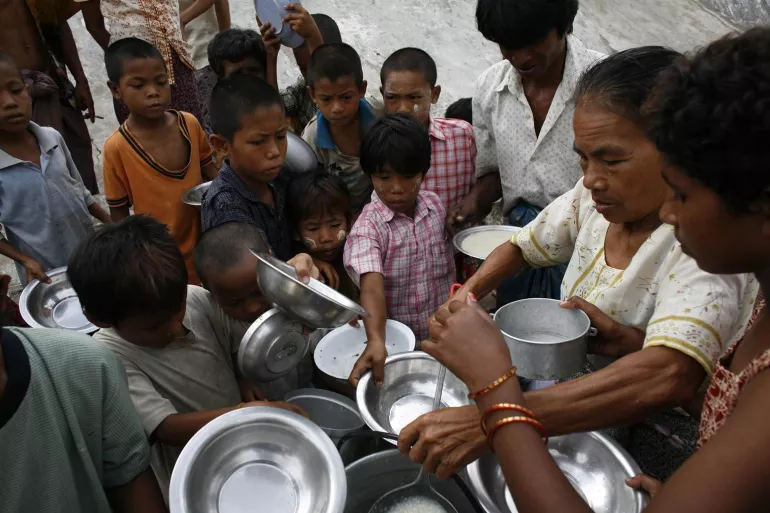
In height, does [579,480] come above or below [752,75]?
below

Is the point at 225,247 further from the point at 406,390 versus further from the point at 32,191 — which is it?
the point at 32,191

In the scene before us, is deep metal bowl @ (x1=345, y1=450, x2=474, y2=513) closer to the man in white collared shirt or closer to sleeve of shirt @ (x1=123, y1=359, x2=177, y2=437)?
sleeve of shirt @ (x1=123, y1=359, x2=177, y2=437)

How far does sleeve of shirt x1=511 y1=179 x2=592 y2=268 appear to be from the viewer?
1.84m

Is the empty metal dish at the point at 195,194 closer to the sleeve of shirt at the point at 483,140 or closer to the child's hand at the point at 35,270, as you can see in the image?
the child's hand at the point at 35,270

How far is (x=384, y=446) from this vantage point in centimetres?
173

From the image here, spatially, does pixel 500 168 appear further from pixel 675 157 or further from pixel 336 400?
pixel 675 157

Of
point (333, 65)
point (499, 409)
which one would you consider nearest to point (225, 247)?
point (499, 409)

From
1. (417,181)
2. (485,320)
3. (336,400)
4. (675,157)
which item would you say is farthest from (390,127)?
(675,157)

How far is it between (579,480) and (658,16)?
9.80 metres

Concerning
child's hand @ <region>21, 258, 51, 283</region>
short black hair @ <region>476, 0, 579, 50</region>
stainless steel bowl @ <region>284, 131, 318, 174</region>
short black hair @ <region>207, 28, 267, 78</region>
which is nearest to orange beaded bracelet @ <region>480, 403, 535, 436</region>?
short black hair @ <region>476, 0, 579, 50</region>

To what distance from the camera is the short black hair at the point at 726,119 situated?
2.83ft

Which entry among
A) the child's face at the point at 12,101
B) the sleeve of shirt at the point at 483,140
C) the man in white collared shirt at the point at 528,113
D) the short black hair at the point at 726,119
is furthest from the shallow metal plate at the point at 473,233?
the child's face at the point at 12,101

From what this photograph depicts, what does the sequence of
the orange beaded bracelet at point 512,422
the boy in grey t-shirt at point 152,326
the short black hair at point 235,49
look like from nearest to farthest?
the orange beaded bracelet at point 512,422 → the boy in grey t-shirt at point 152,326 → the short black hair at point 235,49

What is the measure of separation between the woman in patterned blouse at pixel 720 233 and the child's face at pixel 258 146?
5.41 feet
